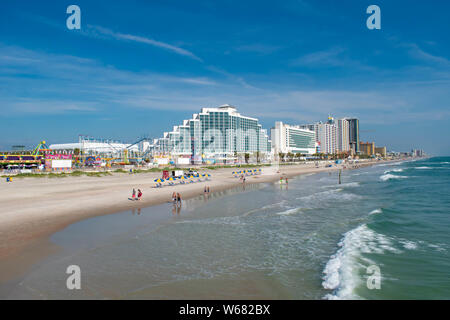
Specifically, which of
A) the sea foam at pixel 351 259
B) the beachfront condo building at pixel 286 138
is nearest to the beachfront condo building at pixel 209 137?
the beachfront condo building at pixel 286 138

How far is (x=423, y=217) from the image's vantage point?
17.5 m

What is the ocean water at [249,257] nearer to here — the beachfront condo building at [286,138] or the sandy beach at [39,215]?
the sandy beach at [39,215]

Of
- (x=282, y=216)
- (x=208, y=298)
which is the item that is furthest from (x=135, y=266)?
(x=282, y=216)

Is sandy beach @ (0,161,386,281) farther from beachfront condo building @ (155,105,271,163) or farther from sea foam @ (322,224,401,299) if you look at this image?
beachfront condo building @ (155,105,271,163)

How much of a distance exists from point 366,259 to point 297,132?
187m

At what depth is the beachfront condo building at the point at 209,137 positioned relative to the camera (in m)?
127

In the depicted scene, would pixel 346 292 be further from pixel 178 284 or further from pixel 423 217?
pixel 423 217

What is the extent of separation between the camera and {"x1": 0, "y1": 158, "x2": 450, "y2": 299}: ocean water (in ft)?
25.7

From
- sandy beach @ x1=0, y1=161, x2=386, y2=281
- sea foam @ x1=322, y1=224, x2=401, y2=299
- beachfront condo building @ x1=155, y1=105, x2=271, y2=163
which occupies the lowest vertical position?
sea foam @ x1=322, y1=224, x2=401, y2=299

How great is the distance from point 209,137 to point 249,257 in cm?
12113

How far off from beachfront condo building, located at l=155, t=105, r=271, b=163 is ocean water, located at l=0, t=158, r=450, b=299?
105049mm

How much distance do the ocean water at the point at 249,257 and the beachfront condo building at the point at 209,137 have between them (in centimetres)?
10505

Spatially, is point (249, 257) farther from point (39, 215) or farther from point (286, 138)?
point (286, 138)

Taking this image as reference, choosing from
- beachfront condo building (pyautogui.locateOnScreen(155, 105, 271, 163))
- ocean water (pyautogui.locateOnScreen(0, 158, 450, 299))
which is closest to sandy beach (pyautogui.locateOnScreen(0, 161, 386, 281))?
ocean water (pyautogui.locateOnScreen(0, 158, 450, 299))
